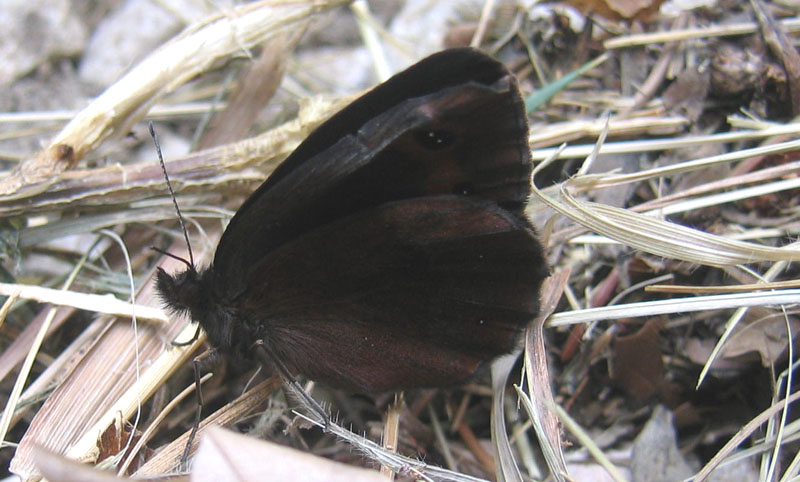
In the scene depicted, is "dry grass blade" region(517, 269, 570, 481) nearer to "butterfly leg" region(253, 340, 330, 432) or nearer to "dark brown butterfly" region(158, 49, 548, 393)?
"dark brown butterfly" region(158, 49, 548, 393)

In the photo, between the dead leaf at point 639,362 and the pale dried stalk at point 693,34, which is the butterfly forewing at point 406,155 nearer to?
the dead leaf at point 639,362

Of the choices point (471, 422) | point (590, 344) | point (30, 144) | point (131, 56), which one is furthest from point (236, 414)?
point (131, 56)

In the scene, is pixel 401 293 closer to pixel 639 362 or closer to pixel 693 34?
pixel 639 362

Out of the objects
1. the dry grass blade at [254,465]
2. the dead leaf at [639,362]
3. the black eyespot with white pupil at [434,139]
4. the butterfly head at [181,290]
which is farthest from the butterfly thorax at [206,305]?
the dead leaf at [639,362]

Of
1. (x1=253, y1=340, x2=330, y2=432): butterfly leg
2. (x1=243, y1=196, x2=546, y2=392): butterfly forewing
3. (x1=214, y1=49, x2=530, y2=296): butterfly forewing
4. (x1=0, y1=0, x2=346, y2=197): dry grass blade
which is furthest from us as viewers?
(x1=0, y1=0, x2=346, y2=197): dry grass blade

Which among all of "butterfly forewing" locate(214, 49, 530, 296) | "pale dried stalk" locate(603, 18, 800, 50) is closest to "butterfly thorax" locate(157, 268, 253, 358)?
"butterfly forewing" locate(214, 49, 530, 296)

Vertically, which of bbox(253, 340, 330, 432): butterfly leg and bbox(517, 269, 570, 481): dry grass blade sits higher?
bbox(253, 340, 330, 432): butterfly leg

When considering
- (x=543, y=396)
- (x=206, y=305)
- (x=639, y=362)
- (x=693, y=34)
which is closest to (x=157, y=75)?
(x=206, y=305)

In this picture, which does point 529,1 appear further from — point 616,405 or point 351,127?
point 616,405
